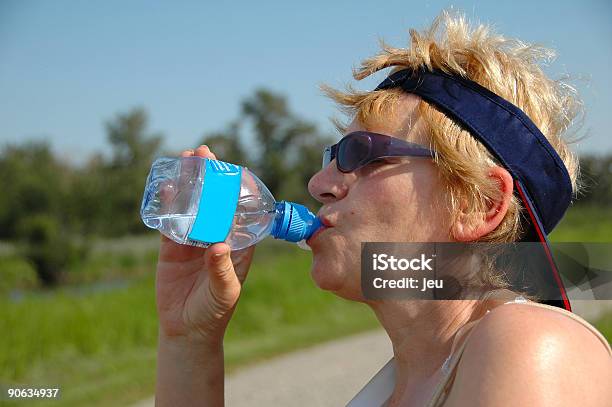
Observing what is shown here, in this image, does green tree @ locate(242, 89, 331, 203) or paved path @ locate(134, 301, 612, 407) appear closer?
paved path @ locate(134, 301, 612, 407)

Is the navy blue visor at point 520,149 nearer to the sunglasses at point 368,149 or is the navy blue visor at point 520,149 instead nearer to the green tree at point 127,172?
the sunglasses at point 368,149

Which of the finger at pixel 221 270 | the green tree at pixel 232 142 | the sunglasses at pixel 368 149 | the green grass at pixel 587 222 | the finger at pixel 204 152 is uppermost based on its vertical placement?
the green tree at pixel 232 142

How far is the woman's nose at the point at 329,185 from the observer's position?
2.25 meters

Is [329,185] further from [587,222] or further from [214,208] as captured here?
[587,222]

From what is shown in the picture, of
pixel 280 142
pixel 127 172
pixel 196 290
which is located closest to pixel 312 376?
pixel 196 290

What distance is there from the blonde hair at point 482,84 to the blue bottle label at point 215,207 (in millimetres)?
470

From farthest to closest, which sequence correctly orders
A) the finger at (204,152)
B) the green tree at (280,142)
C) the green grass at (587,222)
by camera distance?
the green tree at (280,142), the green grass at (587,222), the finger at (204,152)

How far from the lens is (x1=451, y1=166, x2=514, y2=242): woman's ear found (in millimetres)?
2027

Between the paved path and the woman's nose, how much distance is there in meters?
4.29

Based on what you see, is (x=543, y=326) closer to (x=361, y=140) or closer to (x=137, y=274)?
(x=361, y=140)

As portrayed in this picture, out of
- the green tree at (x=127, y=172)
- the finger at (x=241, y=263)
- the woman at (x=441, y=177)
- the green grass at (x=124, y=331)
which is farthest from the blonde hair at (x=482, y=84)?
the green tree at (x=127, y=172)

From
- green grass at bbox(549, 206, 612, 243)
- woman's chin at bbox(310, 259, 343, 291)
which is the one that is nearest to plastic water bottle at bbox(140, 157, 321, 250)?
woman's chin at bbox(310, 259, 343, 291)

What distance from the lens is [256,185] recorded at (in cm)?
282

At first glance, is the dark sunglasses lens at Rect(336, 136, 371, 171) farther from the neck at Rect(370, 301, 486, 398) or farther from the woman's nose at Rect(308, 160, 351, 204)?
the neck at Rect(370, 301, 486, 398)
